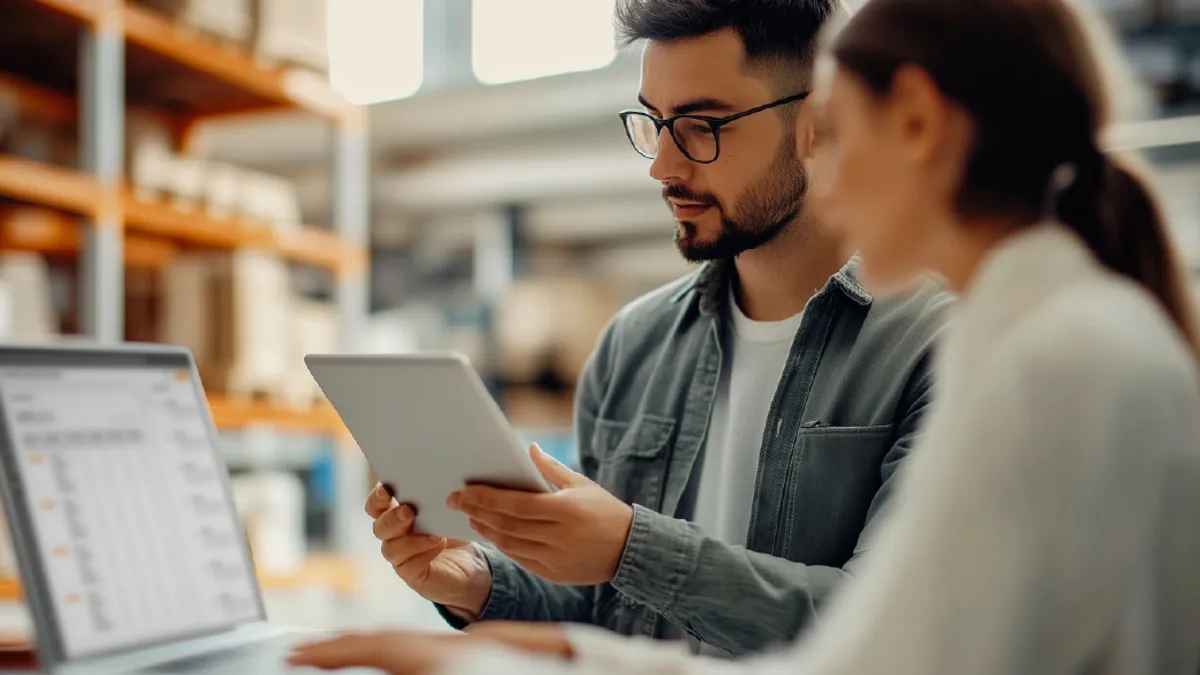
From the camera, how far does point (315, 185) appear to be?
8914mm

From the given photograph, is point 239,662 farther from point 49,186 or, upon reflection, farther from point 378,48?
point 378,48

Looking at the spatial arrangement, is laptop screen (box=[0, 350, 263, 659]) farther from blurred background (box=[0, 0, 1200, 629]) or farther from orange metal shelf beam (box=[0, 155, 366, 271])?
orange metal shelf beam (box=[0, 155, 366, 271])

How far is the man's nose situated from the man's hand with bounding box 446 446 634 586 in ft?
2.01

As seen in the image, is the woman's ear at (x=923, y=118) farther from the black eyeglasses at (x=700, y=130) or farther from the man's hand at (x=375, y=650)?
the black eyeglasses at (x=700, y=130)

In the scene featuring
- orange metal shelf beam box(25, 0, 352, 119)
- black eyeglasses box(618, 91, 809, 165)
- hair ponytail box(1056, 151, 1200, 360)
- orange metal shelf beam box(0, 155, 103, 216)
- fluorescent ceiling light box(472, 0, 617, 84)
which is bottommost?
hair ponytail box(1056, 151, 1200, 360)

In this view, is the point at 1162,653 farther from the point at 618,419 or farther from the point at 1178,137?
the point at 1178,137

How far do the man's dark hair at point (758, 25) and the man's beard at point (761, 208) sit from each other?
0.44ft

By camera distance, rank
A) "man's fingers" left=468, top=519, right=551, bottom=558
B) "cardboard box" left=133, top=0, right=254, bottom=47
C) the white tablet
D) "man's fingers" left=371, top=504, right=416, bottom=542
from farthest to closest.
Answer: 1. "cardboard box" left=133, top=0, right=254, bottom=47
2. "man's fingers" left=371, top=504, right=416, bottom=542
3. "man's fingers" left=468, top=519, right=551, bottom=558
4. the white tablet

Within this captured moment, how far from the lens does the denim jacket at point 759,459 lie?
4.11ft

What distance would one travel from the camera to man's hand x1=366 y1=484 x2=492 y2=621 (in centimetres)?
138

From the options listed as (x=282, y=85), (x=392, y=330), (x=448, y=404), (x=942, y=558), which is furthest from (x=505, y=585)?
(x=392, y=330)

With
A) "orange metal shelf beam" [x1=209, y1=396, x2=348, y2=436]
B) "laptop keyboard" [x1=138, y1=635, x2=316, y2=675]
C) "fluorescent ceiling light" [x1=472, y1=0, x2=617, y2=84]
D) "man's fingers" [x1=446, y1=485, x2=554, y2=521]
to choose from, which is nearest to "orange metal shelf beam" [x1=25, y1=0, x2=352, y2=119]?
"orange metal shelf beam" [x1=209, y1=396, x2=348, y2=436]

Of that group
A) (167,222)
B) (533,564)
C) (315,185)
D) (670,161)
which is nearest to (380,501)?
(533,564)

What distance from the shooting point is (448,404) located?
1117 millimetres
